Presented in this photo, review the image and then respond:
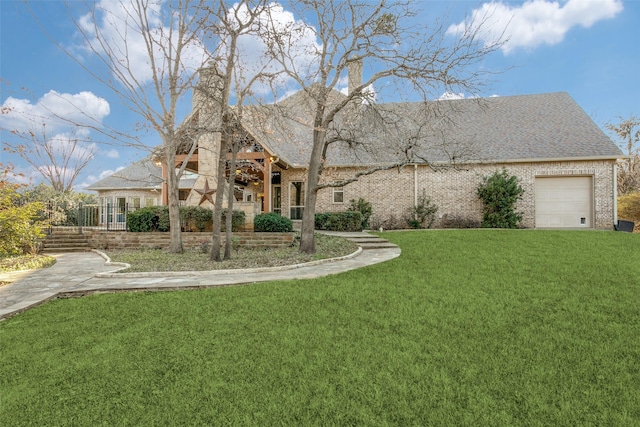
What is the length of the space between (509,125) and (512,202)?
5.05m

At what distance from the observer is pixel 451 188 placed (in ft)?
52.9

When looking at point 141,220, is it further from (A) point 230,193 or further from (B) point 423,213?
(B) point 423,213

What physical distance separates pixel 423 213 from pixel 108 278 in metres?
13.7

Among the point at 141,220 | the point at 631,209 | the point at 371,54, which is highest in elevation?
the point at 371,54

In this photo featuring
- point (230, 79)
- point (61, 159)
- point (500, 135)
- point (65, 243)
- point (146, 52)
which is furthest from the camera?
point (61, 159)

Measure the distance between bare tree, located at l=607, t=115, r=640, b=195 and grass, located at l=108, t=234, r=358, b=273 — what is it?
69.3 feet

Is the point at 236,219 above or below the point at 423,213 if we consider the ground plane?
below

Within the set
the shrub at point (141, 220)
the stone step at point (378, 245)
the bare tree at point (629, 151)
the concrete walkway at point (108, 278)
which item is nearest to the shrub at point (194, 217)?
the shrub at point (141, 220)

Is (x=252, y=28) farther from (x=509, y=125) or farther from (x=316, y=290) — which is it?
(x=509, y=125)

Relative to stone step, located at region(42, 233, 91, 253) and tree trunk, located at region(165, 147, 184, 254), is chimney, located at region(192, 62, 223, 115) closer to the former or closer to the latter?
tree trunk, located at region(165, 147, 184, 254)

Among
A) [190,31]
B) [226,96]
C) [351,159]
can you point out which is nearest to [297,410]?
[226,96]

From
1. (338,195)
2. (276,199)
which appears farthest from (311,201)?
(276,199)

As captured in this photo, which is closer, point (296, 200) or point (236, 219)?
point (236, 219)

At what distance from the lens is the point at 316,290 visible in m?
5.39
